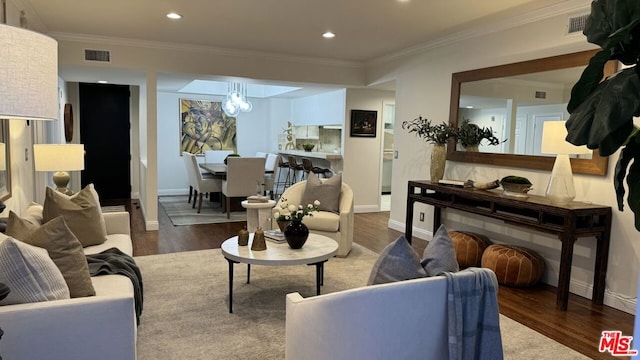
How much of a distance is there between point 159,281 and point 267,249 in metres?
1.18

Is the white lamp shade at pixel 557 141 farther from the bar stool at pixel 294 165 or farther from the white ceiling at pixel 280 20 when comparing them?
the bar stool at pixel 294 165

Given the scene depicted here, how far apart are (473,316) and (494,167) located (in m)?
3.06

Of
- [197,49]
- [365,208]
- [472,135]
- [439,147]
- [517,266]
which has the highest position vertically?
[197,49]

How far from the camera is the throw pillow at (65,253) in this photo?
2062mm

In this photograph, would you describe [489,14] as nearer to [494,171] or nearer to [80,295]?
[494,171]

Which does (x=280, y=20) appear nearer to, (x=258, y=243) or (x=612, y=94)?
(x=258, y=243)

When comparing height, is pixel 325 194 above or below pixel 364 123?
below

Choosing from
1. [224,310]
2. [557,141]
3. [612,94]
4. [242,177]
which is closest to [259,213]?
[224,310]

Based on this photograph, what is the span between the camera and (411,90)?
578 cm

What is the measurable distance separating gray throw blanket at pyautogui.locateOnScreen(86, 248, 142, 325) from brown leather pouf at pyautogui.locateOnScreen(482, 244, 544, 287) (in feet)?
9.74

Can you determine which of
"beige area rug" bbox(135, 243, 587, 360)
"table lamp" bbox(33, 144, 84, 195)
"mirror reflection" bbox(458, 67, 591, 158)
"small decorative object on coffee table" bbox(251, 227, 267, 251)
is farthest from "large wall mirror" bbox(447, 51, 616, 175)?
"table lamp" bbox(33, 144, 84, 195)

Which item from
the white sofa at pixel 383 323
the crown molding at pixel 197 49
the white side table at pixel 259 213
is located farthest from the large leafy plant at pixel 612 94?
the crown molding at pixel 197 49

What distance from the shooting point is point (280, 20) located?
4.40 metres

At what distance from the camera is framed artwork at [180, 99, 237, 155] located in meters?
9.33
